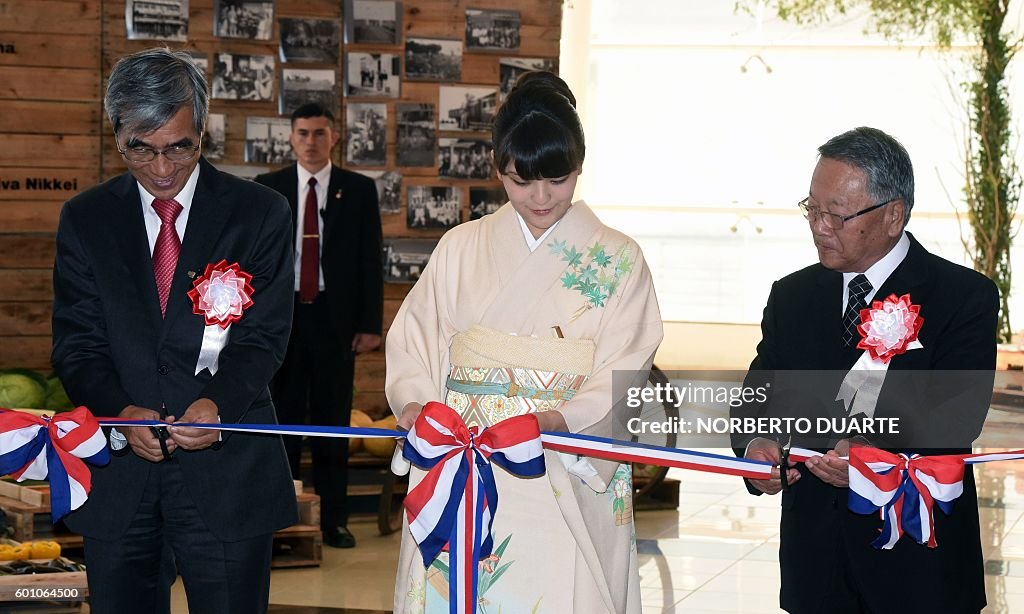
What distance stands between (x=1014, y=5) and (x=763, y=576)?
676 cm

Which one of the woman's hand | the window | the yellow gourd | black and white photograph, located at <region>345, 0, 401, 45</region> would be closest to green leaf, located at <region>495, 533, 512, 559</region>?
the woman's hand

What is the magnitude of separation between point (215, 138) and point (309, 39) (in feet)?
2.28

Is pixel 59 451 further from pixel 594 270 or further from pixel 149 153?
pixel 594 270

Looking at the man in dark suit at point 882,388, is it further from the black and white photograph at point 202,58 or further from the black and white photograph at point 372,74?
the black and white photograph at point 202,58

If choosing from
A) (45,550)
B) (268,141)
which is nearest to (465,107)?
(268,141)

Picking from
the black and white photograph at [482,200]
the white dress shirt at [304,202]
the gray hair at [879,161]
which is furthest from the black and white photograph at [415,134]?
the gray hair at [879,161]

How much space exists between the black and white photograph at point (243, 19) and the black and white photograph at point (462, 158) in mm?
1066

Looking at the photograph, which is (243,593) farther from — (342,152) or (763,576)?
Result: (342,152)

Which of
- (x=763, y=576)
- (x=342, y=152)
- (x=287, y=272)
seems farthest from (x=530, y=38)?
(x=287, y=272)

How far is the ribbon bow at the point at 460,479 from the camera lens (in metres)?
2.33

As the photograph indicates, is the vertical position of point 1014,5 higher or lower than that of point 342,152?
higher

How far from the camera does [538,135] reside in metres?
2.47

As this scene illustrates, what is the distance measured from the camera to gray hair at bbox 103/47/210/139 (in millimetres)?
2318

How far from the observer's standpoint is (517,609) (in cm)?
250
